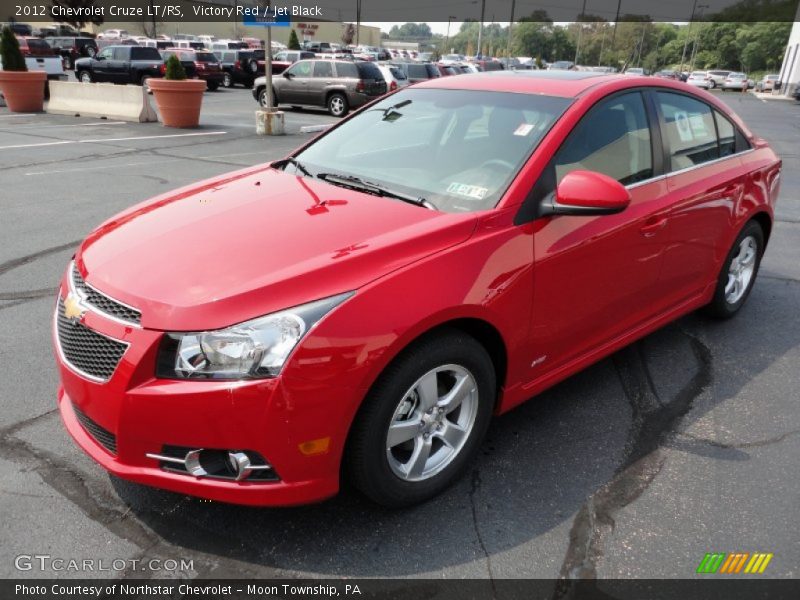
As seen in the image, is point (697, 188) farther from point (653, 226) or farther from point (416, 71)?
point (416, 71)

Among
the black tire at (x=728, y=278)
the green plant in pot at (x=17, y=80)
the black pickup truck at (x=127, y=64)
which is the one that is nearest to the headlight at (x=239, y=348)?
the black tire at (x=728, y=278)

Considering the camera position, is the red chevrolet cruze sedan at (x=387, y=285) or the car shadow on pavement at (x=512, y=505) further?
the car shadow on pavement at (x=512, y=505)

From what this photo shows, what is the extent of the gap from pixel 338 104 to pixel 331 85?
59cm

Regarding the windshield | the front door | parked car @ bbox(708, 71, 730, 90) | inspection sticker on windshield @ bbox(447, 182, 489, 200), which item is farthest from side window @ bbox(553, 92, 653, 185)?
parked car @ bbox(708, 71, 730, 90)

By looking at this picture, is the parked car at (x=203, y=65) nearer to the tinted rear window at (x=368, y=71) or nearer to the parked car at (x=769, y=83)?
the tinted rear window at (x=368, y=71)

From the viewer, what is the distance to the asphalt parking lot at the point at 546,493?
2510 millimetres

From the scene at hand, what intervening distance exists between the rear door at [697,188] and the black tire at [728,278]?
0.58 ft

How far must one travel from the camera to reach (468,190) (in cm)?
303

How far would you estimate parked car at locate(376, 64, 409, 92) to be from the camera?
20.8 metres

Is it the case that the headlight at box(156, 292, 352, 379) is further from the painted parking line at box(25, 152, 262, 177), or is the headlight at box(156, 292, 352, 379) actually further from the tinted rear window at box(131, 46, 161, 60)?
the tinted rear window at box(131, 46, 161, 60)

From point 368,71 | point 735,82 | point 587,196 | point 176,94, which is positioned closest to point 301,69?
point 368,71

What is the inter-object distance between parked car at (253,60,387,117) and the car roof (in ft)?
53.2

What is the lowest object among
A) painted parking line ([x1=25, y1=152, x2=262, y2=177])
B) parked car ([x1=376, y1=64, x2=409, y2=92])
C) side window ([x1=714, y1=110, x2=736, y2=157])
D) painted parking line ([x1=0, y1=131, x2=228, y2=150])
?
painted parking line ([x1=0, y1=131, x2=228, y2=150])

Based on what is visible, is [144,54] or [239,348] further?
[144,54]
